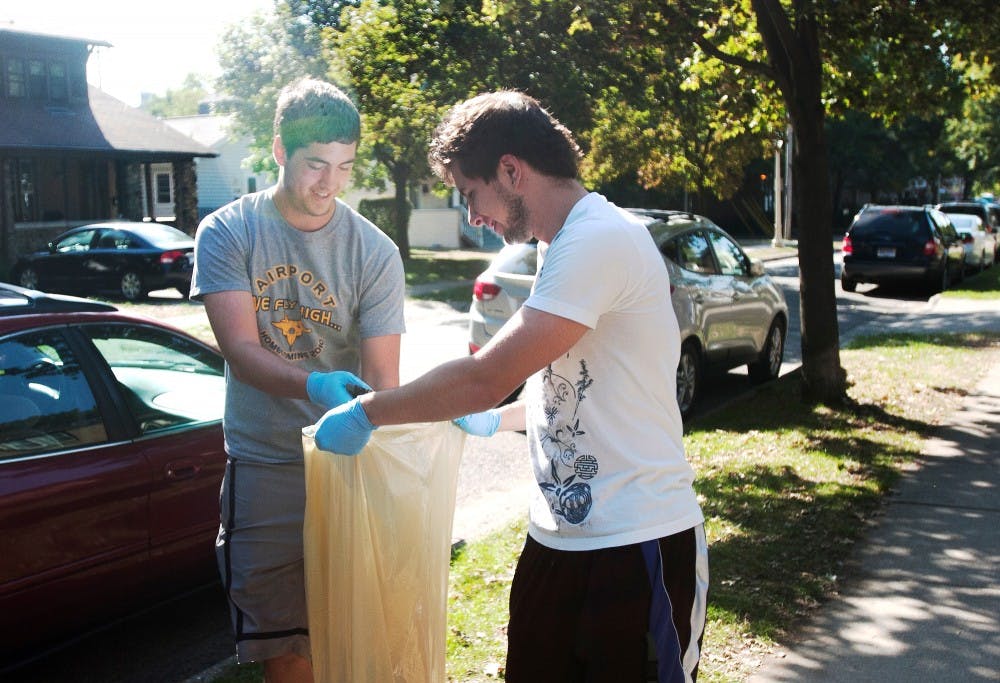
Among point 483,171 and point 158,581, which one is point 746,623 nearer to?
point 158,581

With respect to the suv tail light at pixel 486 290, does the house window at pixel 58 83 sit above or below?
above

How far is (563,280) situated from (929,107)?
9.97 meters

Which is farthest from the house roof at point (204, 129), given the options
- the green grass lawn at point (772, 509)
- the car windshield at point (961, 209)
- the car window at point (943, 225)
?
the green grass lawn at point (772, 509)

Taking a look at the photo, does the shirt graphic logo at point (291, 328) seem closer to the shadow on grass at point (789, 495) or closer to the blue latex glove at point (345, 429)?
the blue latex glove at point (345, 429)

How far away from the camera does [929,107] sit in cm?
1105

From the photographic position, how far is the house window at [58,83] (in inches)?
1190

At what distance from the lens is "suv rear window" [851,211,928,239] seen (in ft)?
69.8

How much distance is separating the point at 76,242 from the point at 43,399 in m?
18.2

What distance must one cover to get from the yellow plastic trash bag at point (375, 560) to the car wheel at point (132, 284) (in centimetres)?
1805

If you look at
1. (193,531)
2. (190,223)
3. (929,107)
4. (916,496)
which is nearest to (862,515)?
(916,496)

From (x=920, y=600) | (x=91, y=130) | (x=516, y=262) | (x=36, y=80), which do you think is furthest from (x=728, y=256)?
(x=36, y=80)

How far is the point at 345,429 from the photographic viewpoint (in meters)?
2.57

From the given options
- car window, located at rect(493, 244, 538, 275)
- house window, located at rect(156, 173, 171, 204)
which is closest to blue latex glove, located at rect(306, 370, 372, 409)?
car window, located at rect(493, 244, 538, 275)

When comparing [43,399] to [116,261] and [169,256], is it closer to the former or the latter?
[169,256]
